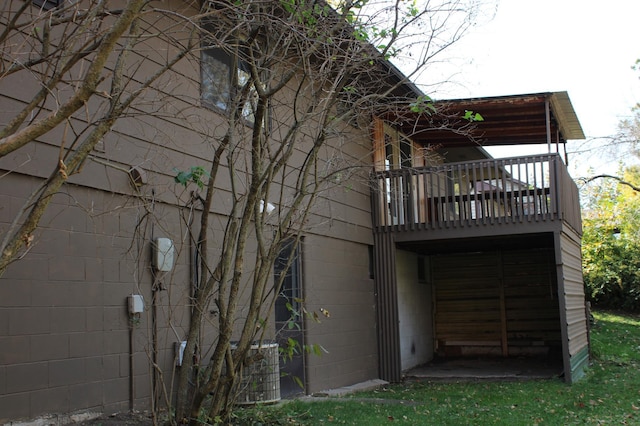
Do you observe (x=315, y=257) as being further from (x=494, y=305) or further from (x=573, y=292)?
(x=494, y=305)

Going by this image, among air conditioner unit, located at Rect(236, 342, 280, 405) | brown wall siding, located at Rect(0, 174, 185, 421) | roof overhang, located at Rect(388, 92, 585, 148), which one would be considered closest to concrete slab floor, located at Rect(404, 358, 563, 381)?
roof overhang, located at Rect(388, 92, 585, 148)

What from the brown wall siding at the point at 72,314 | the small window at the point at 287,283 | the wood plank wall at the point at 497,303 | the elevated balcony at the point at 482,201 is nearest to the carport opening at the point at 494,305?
the wood plank wall at the point at 497,303

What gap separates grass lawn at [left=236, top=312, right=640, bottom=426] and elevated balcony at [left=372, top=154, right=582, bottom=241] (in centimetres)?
265

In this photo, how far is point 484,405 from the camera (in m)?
8.98

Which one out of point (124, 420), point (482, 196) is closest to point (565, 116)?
point (482, 196)

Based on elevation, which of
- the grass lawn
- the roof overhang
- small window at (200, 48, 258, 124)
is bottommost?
the grass lawn

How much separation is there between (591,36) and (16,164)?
31.4 metres

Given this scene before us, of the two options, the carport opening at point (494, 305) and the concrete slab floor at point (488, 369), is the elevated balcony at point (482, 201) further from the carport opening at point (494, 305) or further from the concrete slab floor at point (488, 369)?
the carport opening at point (494, 305)

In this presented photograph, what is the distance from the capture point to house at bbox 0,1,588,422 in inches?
229

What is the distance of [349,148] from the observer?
1204cm

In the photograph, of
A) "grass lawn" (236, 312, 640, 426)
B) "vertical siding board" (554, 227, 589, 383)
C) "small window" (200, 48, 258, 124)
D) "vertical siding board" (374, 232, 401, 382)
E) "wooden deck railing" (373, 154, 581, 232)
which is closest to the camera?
Answer: "grass lawn" (236, 312, 640, 426)

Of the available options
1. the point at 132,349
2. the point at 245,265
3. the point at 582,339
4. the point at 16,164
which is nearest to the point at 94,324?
the point at 132,349

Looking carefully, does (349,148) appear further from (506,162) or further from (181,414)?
(181,414)

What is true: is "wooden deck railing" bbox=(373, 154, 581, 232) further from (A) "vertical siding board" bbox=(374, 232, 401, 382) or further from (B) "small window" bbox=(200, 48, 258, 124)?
(B) "small window" bbox=(200, 48, 258, 124)
